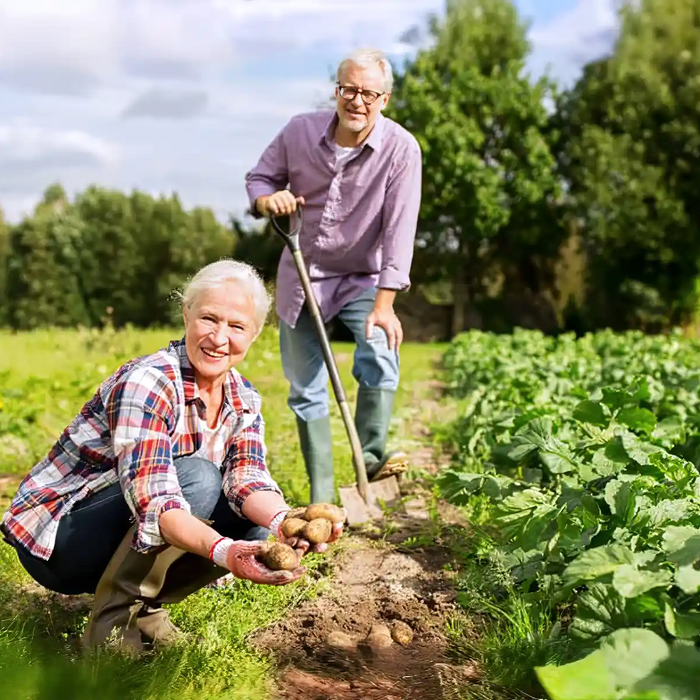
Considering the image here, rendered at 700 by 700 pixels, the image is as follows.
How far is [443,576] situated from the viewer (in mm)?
3158

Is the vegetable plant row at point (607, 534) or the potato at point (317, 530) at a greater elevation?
the potato at point (317, 530)

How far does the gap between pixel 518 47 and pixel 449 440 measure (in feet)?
77.6

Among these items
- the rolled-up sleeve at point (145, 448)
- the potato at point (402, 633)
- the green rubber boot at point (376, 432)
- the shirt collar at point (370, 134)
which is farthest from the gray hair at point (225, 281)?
the green rubber boot at point (376, 432)

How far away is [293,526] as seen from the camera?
7.11ft

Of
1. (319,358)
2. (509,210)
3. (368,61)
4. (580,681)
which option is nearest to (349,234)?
(319,358)

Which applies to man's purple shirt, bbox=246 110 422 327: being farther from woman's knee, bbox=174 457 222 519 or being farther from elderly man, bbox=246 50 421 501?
woman's knee, bbox=174 457 222 519

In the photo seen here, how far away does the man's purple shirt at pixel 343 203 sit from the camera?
3.71 metres

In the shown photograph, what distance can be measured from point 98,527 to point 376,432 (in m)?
1.81

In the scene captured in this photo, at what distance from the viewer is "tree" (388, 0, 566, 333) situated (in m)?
24.4

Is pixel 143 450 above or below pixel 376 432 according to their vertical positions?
above

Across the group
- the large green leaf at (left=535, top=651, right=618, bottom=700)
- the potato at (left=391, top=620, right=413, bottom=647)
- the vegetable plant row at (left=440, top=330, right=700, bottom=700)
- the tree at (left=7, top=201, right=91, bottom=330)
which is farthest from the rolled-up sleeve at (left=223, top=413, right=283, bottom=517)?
the tree at (left=7, top=201, right=91, bottom=330)

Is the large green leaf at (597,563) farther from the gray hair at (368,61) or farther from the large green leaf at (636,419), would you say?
the gray hair at (368,61)

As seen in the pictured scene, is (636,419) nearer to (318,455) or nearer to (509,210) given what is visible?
(318,455)

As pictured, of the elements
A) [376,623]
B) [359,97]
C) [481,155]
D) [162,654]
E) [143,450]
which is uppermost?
[481,155]
